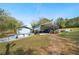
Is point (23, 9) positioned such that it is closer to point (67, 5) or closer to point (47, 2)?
point (47, 2)

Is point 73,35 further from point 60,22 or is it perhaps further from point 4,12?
point 4,12

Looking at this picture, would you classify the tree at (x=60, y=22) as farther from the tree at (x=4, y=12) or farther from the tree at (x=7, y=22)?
the tree at (x=4, y=12)

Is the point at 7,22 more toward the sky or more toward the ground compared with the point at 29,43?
more toward the sky

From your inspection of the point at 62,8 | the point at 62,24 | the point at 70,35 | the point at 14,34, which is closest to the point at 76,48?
the point at 70,35

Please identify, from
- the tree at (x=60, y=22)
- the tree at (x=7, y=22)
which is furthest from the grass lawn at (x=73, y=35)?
the tree at (x=7, y=22)

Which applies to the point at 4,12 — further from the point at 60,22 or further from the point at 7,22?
the point at 60,22

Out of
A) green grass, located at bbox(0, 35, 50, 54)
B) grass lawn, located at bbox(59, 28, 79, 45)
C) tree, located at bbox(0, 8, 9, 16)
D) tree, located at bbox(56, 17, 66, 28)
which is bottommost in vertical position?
green grass, located at bbox(0, 35, 50, 54)

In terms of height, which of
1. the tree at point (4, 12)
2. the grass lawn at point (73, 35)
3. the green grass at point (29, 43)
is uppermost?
the tree at point (4, 12)

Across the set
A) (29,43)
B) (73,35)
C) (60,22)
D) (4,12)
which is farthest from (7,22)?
(73,35)

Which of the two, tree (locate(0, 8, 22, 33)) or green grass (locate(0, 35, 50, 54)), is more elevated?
tree (locate(0, 8, 22, 33))

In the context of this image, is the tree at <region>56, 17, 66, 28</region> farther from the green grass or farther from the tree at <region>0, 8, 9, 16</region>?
the tree at <region>0, 8, 9, 16</region>

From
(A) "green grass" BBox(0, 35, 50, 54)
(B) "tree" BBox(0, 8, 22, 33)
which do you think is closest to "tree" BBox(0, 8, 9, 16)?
(B) "tree" BBox(0, 8, 22, 33)

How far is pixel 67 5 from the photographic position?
160 cm

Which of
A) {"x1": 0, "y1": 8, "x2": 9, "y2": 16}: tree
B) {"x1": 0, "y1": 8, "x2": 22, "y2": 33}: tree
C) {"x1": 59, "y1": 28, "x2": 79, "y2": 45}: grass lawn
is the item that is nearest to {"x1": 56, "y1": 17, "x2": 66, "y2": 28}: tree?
{"x1": 59, "y1": 28, "x2": 79, "y2": 45}: grass lawn
